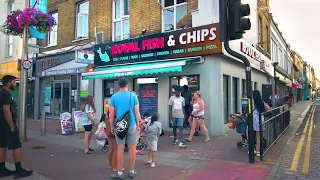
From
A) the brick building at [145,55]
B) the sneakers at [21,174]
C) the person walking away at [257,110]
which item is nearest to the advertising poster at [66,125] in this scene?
the brick building at [145,55]

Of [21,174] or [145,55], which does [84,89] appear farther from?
[21,174]

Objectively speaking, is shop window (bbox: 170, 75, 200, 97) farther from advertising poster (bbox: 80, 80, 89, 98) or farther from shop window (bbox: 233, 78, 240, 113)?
advertising poster (bbox: 80, 80, 89, 98)

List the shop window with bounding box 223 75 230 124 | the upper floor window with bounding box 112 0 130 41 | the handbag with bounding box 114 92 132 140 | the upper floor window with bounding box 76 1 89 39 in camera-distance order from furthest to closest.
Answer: the upper floor window with bounding box 76 1 89 39, the upper floor window with bounding box 112 0 130 41, the shop window with bounding box 223 75 230 124, the handbag with bounding box 114 92 132 140

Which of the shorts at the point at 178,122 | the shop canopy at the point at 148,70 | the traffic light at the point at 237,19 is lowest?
the shorts at the point at 178,122

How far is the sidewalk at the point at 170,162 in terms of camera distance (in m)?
5.07

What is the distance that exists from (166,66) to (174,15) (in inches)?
116

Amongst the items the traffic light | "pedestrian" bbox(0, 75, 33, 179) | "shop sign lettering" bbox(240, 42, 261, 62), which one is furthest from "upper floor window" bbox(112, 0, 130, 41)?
"pedestrian" bbox(0, 75, 33, 179)

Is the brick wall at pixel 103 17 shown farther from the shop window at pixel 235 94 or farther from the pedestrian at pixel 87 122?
the pedestrian at pixel 87 122

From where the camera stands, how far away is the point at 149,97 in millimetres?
11344

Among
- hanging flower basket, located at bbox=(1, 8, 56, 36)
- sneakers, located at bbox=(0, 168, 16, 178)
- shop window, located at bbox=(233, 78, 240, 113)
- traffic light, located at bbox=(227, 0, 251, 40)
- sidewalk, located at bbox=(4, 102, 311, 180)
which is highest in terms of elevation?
hanging flower basket, located at bbox=(1, 8, 56, 36)

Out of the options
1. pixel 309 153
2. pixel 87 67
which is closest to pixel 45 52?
pixel 87 67

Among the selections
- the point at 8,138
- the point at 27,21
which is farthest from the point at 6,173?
the point at 27,21

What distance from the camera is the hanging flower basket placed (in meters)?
9.13

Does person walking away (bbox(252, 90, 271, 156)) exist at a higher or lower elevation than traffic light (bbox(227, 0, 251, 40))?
lower
